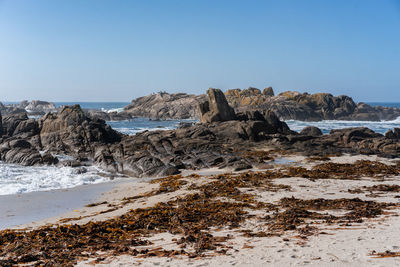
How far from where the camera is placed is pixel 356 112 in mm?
73375

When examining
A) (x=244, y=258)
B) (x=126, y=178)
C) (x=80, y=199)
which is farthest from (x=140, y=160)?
(x=244, y=258)

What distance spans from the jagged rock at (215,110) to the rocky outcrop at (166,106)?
40.1 m

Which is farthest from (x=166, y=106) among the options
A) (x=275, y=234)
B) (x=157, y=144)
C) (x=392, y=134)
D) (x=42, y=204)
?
(x=275, y=234)

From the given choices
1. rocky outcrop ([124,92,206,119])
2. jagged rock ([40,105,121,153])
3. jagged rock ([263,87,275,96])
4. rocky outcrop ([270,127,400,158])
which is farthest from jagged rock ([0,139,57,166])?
jagged rock ([263,87,275,96])

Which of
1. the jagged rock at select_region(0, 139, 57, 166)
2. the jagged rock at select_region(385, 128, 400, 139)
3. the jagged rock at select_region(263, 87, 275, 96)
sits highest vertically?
the jagged rock at select_region(263, 87, 275, 96)

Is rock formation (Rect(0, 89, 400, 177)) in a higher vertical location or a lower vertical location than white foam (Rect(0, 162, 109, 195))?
higher

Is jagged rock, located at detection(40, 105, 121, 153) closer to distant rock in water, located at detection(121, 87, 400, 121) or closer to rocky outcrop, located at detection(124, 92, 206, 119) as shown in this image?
distant rock in water, located at detection(121, 87, 400, 121)

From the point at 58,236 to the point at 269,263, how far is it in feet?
15.3

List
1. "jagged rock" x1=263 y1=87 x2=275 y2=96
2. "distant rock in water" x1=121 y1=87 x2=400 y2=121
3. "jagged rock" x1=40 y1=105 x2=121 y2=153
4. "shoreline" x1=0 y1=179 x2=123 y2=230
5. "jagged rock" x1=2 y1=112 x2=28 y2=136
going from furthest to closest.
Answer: "jagged rock" x1=263 y1=87 x2=275 y2=96, "distant rock in water" x1=121 y1=87 x2=400 y2=121, "jagged rock" x1=2 y1=112 x2=28 y2=136, "jagged rock" x1=40 y1=105 x2=121 y2=153, "shoreline" x1=0 y1=179 x2=123 y2=230

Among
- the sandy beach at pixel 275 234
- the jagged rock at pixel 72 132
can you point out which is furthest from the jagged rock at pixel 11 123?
the sandy beach at pixel 275 234

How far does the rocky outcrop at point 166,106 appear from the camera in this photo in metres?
80.3

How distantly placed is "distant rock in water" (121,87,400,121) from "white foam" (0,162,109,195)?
5208cm

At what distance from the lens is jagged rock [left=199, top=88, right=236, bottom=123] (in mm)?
35719

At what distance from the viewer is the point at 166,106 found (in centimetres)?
8475
